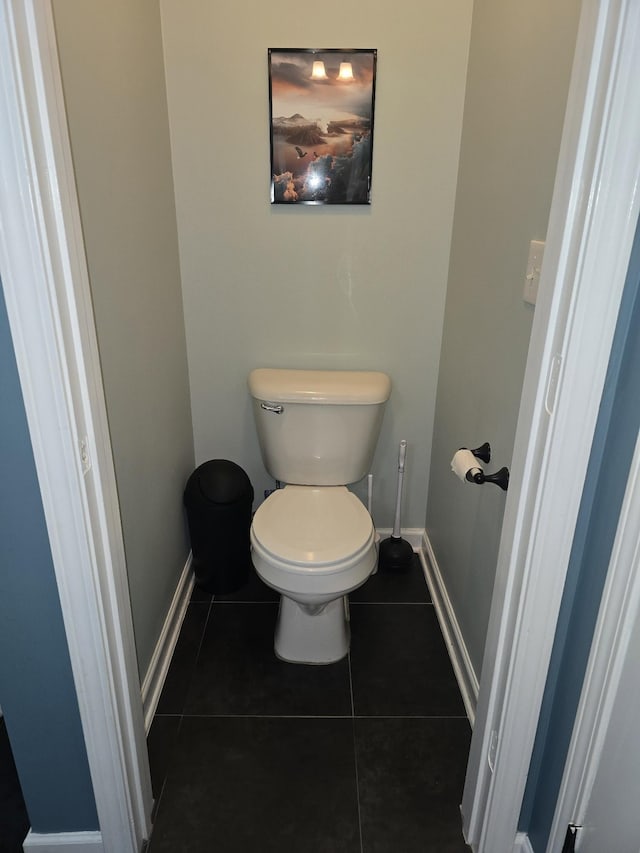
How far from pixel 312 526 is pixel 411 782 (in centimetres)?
71

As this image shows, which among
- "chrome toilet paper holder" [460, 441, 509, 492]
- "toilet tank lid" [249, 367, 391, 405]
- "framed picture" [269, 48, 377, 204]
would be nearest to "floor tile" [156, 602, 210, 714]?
"toilet tank lid" [249, 367, 391, 405]

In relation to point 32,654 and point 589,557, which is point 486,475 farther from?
point 32,654

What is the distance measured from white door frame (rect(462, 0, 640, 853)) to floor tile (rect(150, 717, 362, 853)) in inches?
16.0

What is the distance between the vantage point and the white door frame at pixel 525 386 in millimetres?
792

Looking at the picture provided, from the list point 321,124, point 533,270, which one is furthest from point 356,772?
point 321,124

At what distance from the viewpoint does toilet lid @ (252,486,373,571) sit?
1651mm

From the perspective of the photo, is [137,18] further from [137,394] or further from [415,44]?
[137,394]

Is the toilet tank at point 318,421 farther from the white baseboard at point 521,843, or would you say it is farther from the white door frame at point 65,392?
the white baseboard at point 521,843

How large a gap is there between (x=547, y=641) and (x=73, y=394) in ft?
3.04

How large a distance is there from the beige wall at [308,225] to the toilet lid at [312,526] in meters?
0.39

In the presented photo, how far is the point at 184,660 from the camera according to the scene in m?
1.87

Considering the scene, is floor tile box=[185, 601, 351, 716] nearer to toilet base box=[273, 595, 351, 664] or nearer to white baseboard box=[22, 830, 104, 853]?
toilet base box=[273, 595, 351, 664]

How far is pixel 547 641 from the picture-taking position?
3.50 feet

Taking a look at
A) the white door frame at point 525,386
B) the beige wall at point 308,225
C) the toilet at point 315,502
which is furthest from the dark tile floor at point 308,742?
the beige wall at point 308,225
